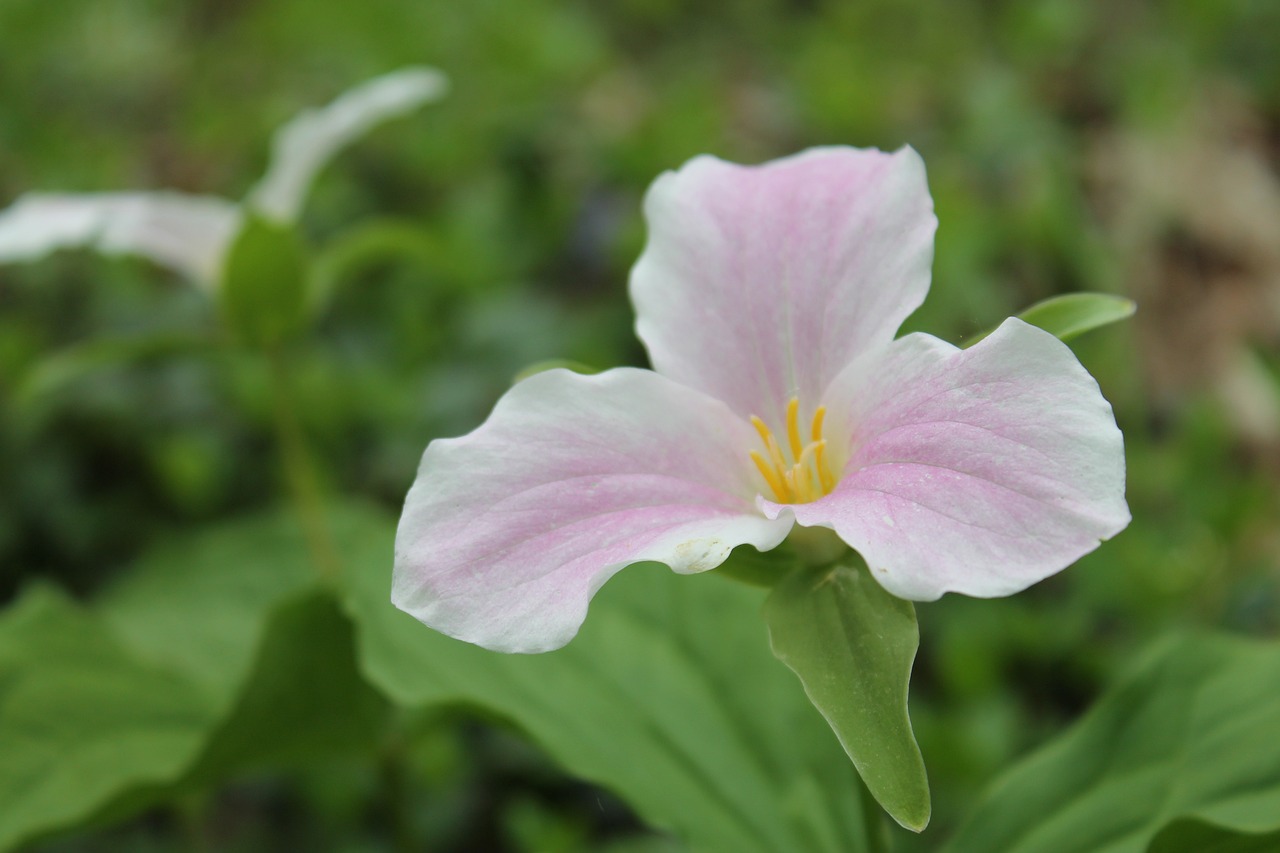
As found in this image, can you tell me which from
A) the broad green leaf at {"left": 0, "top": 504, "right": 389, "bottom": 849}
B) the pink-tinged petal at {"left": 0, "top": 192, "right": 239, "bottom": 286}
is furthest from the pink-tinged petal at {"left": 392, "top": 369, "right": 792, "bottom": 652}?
the pink-tinged petal at {"left": 0, "top": 192, "right": 239, "bottom": 286}

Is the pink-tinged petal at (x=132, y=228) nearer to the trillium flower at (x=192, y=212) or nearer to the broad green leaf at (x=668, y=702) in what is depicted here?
the trillium flower at (x=192, y=212)

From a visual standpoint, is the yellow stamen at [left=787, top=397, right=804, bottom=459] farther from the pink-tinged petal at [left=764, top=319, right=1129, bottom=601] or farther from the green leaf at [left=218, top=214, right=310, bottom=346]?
the green leaf at [left=218, top=214, right=310, bottom=346]

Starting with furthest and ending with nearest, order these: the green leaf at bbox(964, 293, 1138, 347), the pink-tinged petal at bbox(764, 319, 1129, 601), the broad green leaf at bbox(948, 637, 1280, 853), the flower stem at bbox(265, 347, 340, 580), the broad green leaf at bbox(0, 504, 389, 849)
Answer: the flower stem at bbox(265, 347, 340, 580)
the broad green leaf at bbox(0, 504, 389, 849)
the broad green leaf at bbox(948, 637, 1280, 853)
the green leaf at bbox(964, 293, 1138, 347)
the pink-tinged petal at bbox(764, 319, 1129, 601)

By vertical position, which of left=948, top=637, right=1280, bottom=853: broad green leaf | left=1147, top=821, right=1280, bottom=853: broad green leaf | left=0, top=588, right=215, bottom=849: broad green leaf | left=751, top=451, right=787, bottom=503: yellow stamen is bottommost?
left=0, top=588, right=215, bottom=849: broad green leaf

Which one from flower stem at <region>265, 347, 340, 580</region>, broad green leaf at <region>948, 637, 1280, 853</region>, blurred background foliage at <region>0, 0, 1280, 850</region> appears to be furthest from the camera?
blurred background foliage at <region>0, 0, 1280, 850</region>

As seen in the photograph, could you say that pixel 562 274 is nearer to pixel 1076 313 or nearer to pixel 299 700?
pixel 299 700

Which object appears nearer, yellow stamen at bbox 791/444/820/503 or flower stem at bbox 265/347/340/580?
yellow stamen at bbox 791/444/820/503

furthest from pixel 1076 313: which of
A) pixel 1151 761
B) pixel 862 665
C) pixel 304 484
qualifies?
pixel 304 484

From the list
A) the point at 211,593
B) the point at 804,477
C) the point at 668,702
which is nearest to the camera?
the point at 804,477
